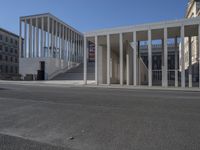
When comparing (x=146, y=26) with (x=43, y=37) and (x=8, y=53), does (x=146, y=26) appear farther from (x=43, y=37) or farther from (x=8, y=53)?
(x=8, y=53)

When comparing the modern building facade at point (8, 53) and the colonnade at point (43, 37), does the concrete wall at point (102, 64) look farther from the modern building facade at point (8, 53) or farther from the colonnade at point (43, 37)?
the modern building facade at point (8, 53)

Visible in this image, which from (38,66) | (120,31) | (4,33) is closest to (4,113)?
(120,31)

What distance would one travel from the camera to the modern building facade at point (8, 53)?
6750 cm

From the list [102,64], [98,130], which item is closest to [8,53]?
[102,64]

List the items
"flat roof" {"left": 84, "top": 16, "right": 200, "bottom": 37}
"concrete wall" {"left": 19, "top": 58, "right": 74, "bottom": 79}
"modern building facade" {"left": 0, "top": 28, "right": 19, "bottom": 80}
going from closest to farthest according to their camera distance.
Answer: "flat roof" {"left": 84, "top": 16, "right": 200, "bottom": 37} < "concrete wall" {"left": 19, "top": 58, "right": 74, "bottom": 79} < "modern building facade" {"left": 0, "top": 28, "right": 19, "bottom": 80}

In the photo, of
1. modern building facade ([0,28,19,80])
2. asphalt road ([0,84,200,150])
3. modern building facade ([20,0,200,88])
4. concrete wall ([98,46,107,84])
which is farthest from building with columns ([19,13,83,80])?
asphalt road ([0,84,200,150])

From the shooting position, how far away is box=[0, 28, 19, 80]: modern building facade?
6750 cm

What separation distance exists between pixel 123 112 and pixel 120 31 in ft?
62.7

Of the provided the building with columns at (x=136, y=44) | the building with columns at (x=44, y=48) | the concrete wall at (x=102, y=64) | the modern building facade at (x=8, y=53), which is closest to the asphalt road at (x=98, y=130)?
the building with columns at (x=136, y=44)

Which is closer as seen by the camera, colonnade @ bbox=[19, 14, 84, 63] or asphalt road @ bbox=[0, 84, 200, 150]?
asphalt road @ bbox=[0, 84, 200, 150]

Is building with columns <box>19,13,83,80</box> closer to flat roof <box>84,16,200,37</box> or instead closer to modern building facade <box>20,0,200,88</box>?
modern building facade <box>20,0,200,88</box>

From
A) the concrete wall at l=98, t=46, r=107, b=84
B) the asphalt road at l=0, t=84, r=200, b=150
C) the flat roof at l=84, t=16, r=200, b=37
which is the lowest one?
the asphalt road at l=0, t=84, r=200, b=150

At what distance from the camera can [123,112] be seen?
788cm

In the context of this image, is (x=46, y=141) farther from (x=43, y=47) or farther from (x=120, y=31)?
(x=43, y=47)
